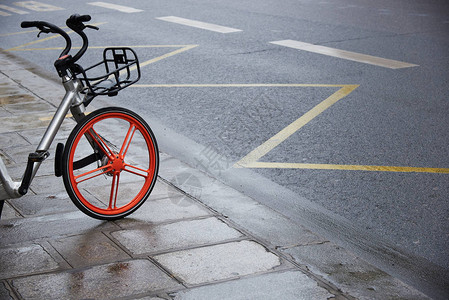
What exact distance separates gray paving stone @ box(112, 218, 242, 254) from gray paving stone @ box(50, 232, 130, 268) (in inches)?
3.5

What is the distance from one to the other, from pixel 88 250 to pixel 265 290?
1.18 meters

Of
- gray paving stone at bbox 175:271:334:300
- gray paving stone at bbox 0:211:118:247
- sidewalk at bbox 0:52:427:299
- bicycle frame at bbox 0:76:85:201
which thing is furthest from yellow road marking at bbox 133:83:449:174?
gray paving stone at bbox 175:271:334:300

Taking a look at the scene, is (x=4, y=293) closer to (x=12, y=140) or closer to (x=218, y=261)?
(x=218, y=261)

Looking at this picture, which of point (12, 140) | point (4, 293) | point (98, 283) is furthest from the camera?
point (12, 140)

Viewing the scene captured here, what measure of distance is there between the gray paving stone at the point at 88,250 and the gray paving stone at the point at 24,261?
0.10 metres

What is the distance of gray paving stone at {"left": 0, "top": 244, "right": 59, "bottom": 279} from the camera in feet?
12.0

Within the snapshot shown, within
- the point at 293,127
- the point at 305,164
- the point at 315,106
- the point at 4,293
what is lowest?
the point at 4,293

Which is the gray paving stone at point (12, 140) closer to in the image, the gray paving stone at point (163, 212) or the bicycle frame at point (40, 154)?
the gray paving stone at point (163, 212)

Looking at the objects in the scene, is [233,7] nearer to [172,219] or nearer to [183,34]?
[183,34]

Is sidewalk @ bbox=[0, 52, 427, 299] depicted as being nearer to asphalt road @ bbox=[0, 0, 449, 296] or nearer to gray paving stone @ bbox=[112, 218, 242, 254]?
gray paving stone @ bbox=[112, 218, 242, 254]

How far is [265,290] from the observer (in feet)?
11.3

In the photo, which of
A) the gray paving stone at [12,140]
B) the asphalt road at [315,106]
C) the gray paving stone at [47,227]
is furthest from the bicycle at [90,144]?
the gray paving stone at [12,140]

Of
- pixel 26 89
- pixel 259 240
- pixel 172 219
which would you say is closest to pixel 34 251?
pixel 172 219

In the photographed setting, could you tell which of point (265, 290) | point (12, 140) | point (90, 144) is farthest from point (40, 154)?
point (12, 140)
